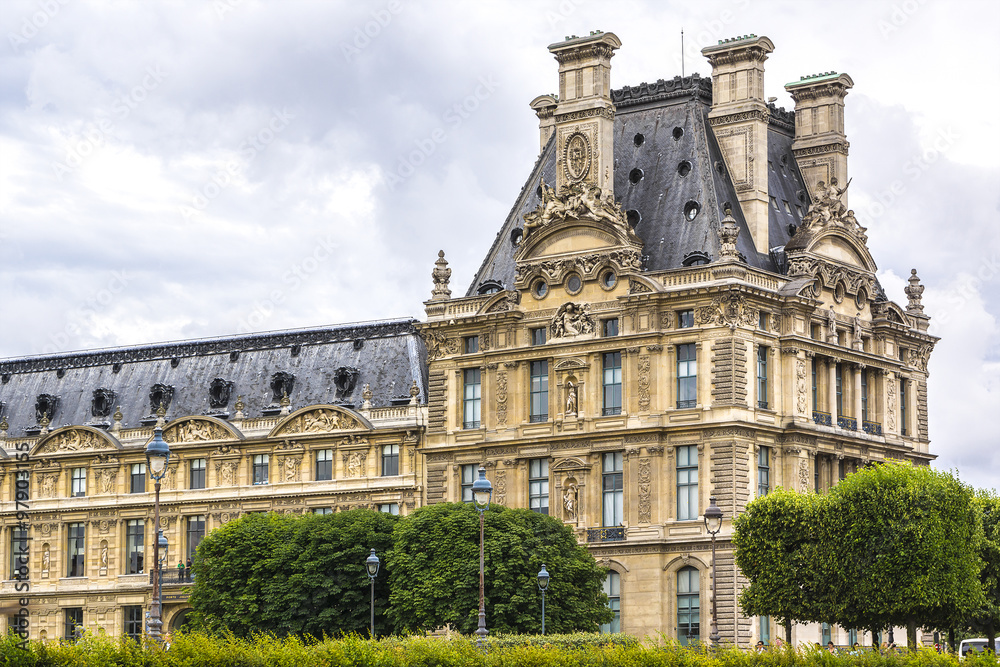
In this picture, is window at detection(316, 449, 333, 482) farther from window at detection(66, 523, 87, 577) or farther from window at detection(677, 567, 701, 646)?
window at detection(677, 567, 701, 646)

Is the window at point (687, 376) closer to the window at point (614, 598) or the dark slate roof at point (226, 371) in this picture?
the window at point (614, 598)

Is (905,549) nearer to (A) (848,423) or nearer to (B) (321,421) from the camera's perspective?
(A) (848,423)

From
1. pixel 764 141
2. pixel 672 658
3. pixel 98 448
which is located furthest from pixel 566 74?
pixel 672 658

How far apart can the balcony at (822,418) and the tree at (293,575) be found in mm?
Result: 18377

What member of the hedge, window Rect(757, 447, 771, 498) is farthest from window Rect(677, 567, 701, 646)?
the hedge

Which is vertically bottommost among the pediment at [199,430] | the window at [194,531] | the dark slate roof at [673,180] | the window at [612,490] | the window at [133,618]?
the window at [133,618]

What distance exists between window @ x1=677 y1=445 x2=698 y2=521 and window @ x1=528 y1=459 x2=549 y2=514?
6390 mm

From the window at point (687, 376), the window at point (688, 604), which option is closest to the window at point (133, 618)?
the window at point (688, 604)

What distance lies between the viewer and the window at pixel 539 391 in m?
84.8

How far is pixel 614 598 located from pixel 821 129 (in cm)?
2453

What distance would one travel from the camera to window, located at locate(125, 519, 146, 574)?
3910 inches

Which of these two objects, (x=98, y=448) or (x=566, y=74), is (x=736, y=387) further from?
(x=98, y=448)

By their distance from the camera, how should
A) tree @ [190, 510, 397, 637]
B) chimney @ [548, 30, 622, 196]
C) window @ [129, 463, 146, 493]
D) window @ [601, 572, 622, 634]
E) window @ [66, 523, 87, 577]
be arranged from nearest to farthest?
tree @ [190, 510, 397, 637]
window @ [601, 572, 622, 634]
chimney @ [548, 30, 622, 196]
window @ [129, 463, 146, 493]
window @ [66, 523, 87, 577]

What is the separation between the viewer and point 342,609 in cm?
7988
